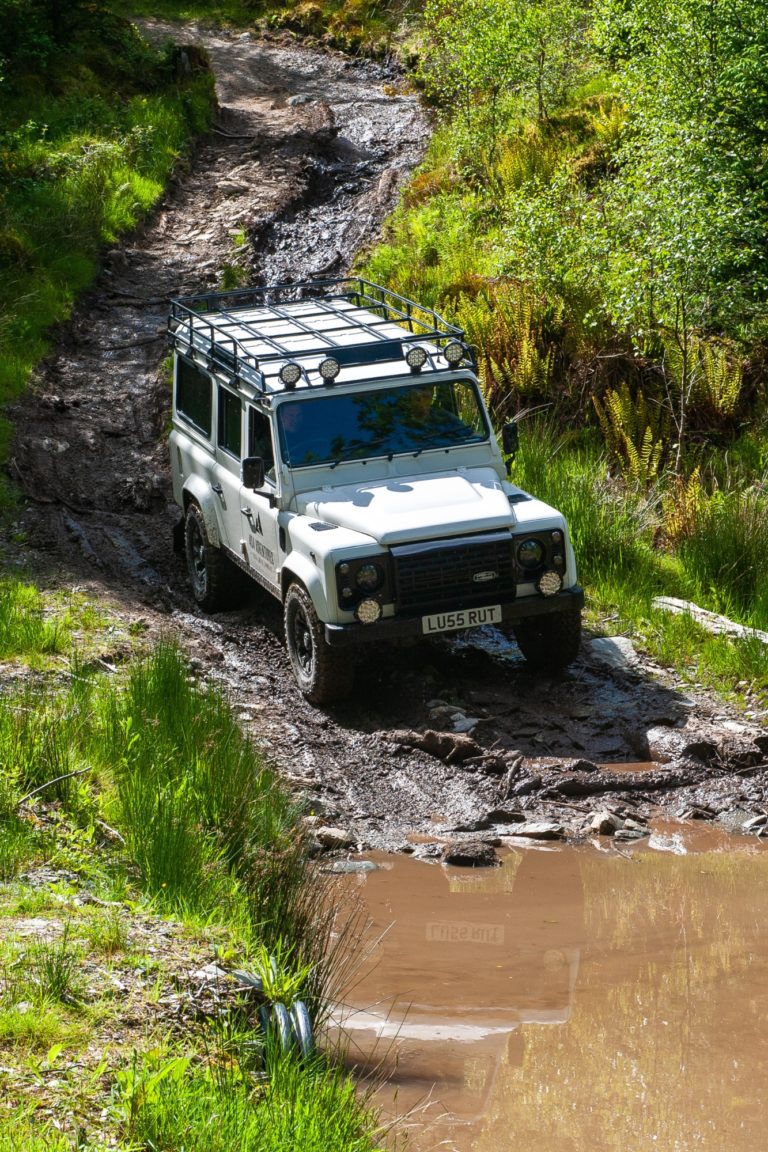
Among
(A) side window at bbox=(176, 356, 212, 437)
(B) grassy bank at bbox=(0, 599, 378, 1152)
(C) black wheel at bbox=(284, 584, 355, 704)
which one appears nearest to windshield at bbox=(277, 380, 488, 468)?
(C) black wheel at bbox=(284, 584, 355, 704)

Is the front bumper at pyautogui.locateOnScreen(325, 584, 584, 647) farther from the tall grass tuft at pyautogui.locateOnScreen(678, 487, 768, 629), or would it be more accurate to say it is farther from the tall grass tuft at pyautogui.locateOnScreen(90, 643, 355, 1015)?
the tall grass tuft at pyautogui.locateOnScreen(678, 487, 768, 629)

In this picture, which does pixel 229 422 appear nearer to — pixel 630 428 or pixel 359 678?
pixel 359 678

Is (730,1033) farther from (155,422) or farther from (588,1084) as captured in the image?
(155,422)

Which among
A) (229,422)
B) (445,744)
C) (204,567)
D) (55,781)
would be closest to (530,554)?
(445,744)

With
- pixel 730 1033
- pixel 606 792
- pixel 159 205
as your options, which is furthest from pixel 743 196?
pixel 159 205

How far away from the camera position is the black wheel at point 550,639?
9102 mm

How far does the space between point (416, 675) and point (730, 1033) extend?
166 inches

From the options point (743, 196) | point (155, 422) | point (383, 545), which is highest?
point (743, 196)

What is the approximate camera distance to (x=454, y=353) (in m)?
9.59

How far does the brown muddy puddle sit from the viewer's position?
16.2ft

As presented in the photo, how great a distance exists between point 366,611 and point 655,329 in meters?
5.63

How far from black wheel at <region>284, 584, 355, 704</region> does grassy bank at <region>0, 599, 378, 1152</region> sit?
980 mm

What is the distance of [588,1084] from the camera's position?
517 centimetres

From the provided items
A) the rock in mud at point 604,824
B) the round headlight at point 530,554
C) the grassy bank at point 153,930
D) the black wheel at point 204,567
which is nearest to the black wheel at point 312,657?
the grassy bank at point 153,930
